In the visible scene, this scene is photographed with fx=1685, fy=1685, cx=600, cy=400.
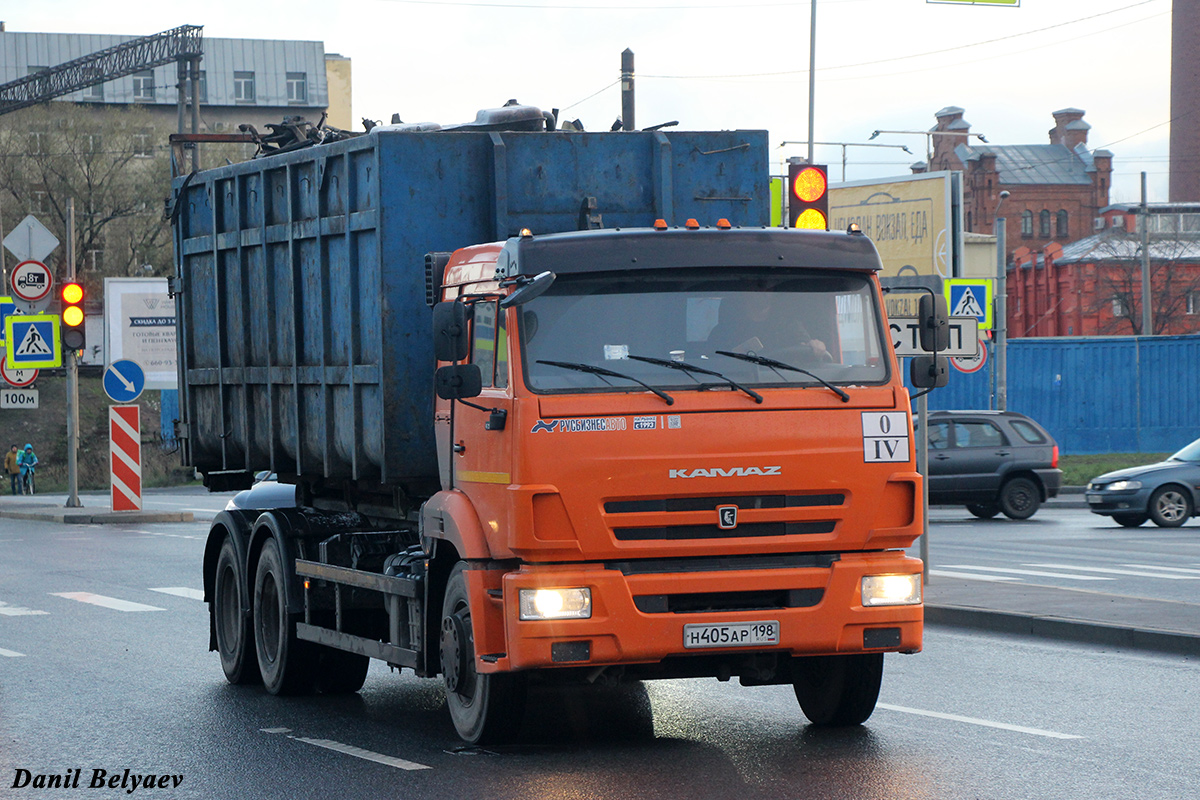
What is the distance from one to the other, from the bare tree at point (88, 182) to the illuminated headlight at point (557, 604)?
64.4 m

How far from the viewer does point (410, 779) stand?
7.49m

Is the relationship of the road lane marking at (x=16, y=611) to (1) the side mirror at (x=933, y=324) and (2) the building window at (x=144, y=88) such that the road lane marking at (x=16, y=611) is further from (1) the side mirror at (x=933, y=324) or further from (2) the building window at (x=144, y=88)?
(2) the building window at (x=144, y=88)

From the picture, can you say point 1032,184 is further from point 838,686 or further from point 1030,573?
point 838,686

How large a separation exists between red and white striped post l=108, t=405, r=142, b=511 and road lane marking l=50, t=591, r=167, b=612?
12.8 metres

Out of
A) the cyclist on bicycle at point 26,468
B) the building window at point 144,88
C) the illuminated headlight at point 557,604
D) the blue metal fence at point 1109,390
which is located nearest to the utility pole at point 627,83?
the blue metal fence at point 1109,390

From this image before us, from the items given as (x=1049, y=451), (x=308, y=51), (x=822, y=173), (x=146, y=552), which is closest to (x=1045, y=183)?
(x=308, y=51)

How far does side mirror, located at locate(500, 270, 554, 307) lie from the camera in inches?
295

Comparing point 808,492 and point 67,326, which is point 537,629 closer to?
point 808,492

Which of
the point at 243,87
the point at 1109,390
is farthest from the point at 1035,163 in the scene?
the point at 1109,390

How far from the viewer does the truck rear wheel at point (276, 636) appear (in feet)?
33.6

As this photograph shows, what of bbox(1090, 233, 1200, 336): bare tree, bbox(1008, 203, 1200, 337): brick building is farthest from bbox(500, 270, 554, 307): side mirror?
bbox(1090, 233, 1200, 336): bare tree

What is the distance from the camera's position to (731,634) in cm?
760

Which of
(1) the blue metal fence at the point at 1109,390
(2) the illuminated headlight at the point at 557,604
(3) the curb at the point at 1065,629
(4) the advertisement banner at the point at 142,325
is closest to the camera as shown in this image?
(2) the illuminated headlight at the point at 557,604

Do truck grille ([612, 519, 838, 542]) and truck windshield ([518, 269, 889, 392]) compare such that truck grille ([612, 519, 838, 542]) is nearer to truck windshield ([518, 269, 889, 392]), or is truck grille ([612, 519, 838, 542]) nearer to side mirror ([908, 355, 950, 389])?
truck windshield ([518, 269, 889, 392])
